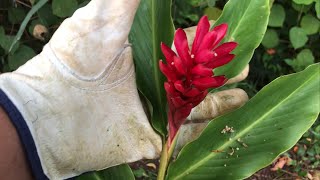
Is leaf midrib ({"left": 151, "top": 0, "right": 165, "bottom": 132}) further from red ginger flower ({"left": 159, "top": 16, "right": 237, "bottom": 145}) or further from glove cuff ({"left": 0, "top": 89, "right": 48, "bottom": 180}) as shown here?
glove cuff ({"left": 0, "top": 89, "right": 48, "bottom": 180})

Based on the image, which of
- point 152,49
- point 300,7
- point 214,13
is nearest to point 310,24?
point 300,7

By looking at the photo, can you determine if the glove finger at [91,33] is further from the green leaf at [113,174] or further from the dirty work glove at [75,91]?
the green leaf at [113,174]

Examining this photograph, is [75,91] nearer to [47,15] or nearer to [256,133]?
[256,133]

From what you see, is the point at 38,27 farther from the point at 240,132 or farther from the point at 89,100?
the point at 240,132

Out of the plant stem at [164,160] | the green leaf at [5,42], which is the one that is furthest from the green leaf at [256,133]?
the green leaf at [5,42]

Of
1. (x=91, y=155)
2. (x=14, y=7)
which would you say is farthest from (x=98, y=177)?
(x=14, y=7)
